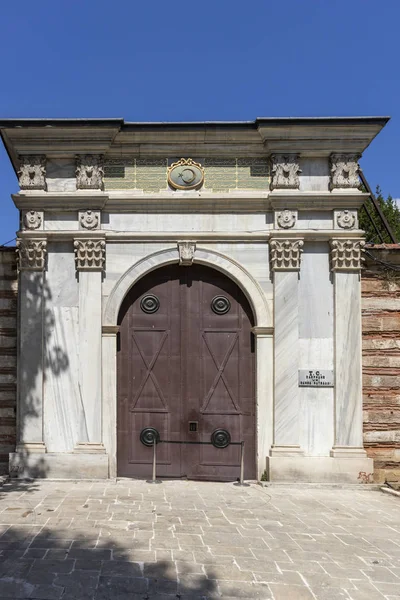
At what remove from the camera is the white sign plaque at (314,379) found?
8.93 meters

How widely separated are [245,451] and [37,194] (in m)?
6.23

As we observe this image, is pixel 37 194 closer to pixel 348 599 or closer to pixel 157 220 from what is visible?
pixel 157 220

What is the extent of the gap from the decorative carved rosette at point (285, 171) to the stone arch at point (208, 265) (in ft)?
5.67

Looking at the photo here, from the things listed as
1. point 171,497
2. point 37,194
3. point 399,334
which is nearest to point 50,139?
point 37,194

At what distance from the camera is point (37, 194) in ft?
29.9

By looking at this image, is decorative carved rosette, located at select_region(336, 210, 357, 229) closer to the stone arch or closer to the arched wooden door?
the stone arch

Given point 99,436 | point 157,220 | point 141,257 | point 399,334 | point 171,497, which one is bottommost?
point 171,497

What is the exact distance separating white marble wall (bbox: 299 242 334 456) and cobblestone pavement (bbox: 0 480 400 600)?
1032 mm

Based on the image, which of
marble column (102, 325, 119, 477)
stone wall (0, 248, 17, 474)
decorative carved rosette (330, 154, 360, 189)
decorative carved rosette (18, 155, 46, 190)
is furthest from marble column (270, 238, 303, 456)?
stone wall (0, 248, 17, 474)

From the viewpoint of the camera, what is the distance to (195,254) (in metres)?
9.25

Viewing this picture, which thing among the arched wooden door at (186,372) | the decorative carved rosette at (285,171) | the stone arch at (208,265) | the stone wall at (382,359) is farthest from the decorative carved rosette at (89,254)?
the stone wall at (382,359)

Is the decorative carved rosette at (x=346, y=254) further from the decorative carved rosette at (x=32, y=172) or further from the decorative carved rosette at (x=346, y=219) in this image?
the decorative carved rosette at (x=32, y=172)

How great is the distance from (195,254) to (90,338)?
99.5 inches

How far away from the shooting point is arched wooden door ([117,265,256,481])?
9133 mm
